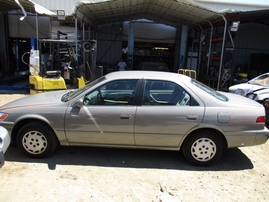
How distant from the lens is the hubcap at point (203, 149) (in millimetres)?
3842

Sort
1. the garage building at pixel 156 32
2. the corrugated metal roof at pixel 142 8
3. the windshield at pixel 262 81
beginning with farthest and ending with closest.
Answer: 1. the garage building at pixel 156 32
2. the corrugated metal roof at pixel 142 8
3. the windshield at pixel 262 81

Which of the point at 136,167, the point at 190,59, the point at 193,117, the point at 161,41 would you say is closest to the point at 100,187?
the point at 136,167

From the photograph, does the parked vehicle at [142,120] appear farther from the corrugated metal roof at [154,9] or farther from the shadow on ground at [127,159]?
the corrugated metal roof at [154,9]

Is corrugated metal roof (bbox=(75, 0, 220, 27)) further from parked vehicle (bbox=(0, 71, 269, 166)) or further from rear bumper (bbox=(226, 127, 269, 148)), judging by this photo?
rear bumper (bbox=(226, 127, 269, 148))

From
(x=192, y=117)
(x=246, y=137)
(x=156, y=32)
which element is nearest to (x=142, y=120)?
(x=192, y=117)

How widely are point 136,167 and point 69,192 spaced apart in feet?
3.81

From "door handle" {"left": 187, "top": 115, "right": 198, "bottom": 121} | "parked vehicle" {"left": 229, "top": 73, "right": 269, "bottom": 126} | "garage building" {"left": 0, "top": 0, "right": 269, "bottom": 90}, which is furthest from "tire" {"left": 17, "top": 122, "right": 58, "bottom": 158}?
"garage building" {"left": 0, "top": 0, "right": 269, "bottom": 90}

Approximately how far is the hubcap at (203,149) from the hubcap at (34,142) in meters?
2.45

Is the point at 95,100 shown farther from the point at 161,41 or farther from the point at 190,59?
the point at 161,41

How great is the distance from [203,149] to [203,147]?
0.12ft

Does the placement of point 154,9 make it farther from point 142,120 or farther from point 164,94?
point 142,120

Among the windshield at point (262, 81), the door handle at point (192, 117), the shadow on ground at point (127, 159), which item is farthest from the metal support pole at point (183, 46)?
the door handle at point (192, 117)

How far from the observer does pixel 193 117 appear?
3.73 m

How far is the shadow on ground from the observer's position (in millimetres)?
3943
